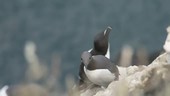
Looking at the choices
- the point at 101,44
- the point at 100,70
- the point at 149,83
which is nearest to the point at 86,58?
the point at 100,70

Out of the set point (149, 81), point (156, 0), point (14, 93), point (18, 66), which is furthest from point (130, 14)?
point (149, 81)

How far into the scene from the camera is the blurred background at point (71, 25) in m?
24.3

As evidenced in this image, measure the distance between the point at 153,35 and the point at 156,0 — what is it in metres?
1.27

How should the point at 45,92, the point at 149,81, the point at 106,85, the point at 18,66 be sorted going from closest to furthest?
1. the point at 45,92
2. the point at 149,81
3. the point at 106,85
4. the point at 18,66

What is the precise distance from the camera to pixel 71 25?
25.7 m

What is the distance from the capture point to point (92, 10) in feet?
85.9

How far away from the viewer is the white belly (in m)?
8.65

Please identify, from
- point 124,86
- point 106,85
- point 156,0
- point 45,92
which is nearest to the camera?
point 124,86

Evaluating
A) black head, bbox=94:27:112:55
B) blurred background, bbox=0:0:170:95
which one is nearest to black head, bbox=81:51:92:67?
black head, bbox=94:27:112:55

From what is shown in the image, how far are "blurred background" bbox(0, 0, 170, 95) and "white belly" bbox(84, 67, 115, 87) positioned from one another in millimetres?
14746

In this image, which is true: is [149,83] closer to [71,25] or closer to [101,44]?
[101,44]

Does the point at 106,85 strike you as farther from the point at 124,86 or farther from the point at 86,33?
the point at 86,33

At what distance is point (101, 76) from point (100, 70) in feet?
0.38

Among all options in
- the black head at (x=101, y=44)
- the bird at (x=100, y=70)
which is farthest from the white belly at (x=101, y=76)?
the black head at (x=101, y=44)
